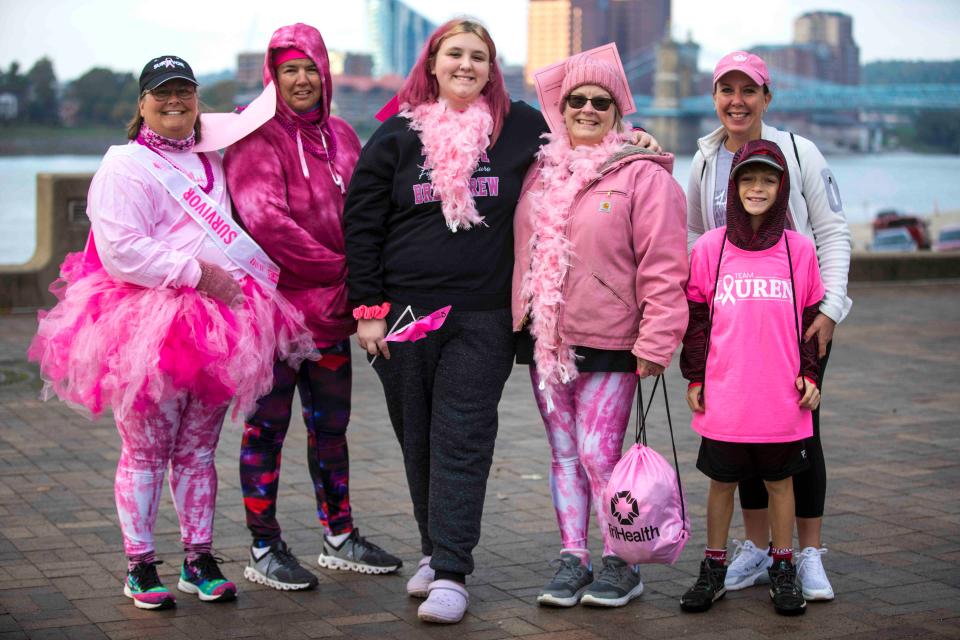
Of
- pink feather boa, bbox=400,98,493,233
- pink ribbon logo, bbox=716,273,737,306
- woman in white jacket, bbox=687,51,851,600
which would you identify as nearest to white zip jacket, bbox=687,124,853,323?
woman in white jacket, bbox=687,51,851,600

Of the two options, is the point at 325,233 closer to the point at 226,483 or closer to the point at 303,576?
the point at 303,576

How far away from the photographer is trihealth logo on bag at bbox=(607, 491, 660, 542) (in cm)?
415

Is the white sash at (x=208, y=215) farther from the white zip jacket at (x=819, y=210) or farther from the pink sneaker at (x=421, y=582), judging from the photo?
the white zip jacket at (x=819, y=210)

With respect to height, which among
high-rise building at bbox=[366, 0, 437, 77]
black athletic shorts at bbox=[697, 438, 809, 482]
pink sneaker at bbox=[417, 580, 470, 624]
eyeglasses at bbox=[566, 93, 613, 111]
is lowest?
pink sneaker at bbox=[417, 580, 470, 624]

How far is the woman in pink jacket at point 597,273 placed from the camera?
4.12m

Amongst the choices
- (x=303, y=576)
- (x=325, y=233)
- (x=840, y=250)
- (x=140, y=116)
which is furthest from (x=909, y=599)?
(x=140, y=116)

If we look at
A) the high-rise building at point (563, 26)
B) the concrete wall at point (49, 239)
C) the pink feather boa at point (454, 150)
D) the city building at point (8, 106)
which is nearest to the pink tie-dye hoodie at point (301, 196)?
the pink feather boa at point (454, 150)

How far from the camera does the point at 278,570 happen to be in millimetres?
4559

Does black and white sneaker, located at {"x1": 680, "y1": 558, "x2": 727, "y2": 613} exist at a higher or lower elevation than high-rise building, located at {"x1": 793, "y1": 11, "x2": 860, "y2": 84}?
lower

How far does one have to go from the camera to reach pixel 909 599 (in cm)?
434

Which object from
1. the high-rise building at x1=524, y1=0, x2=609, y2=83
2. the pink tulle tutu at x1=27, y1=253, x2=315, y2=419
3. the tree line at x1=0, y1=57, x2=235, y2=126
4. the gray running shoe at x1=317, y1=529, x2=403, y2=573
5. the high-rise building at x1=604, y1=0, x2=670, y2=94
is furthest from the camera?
the high-rise building at x1=604, y1=0, x2=670, y2=94

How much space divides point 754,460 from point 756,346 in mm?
420

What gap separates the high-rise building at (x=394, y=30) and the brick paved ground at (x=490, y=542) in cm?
1992

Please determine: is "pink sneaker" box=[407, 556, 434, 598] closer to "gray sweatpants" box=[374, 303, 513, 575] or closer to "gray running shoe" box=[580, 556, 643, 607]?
"gray sweatpants" box=[374, 303, 513, 575]
